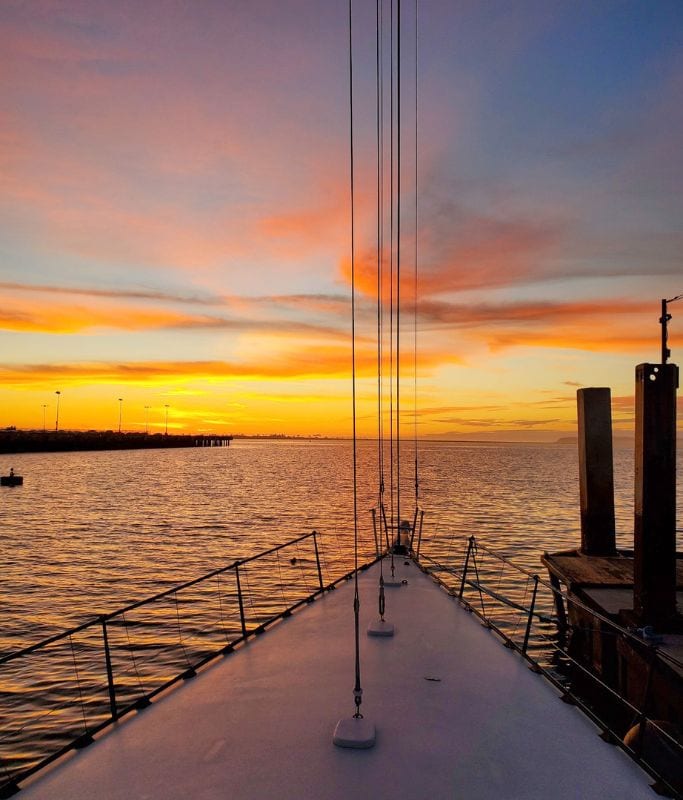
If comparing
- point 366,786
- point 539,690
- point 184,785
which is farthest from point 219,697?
point 539,690

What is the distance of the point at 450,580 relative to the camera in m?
22.3

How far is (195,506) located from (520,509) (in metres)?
25.6

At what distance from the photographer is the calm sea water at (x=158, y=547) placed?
1435 cm

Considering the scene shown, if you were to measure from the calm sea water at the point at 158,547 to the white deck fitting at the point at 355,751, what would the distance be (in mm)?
4088

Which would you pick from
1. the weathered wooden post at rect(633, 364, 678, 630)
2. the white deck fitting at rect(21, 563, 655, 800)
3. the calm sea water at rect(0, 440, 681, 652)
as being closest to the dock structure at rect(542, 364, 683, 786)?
the weathered wooden post at rect(633, 364, 678, 630)

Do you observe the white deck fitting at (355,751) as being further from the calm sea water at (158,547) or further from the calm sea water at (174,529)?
the calm sea water at (174,529)

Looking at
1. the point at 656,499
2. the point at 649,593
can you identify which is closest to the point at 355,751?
the point at 649,593

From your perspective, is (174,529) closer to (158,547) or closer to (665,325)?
(158,547)

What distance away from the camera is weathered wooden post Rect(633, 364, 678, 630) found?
1034 centimetres

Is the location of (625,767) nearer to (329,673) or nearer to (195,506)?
(329,673)

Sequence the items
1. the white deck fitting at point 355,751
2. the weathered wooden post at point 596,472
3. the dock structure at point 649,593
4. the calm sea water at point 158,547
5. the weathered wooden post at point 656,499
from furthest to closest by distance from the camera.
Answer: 1. the weathered wooden post at point 596,472
2. the calm sea water at point 158,547
3. the weathered wooden post at point 656,499
4. the dock structure at point 649,593
5. the white deck fitting at point 355,751

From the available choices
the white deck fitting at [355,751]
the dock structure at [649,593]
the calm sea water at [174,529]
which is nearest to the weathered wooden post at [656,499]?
the dock structure at [649,593]

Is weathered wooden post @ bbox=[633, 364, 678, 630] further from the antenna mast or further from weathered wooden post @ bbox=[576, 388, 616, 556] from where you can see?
weathered wooden post @ bbox=[576, 388, 616, 556]

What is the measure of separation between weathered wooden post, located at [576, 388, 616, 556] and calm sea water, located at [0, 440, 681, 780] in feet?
24.1
